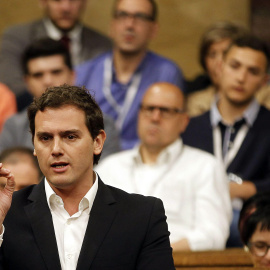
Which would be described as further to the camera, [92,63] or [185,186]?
[92,63]

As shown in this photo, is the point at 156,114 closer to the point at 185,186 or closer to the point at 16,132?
the point at 185,186

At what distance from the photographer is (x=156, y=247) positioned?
4.55ft

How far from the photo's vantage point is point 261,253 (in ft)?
6.27

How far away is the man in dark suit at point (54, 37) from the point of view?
339 cm

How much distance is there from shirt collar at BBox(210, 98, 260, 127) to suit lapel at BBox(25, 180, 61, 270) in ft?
5.12

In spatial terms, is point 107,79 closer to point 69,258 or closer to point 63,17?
point 63,17

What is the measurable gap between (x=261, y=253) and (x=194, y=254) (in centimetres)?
18

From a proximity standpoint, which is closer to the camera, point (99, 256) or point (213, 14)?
point (99, 256)

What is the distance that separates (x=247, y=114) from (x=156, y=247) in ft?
5.05

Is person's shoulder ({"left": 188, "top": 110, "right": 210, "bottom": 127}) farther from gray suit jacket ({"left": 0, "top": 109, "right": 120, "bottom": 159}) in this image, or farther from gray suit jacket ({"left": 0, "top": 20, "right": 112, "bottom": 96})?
gray suit jacket ({"left": 0, "top": 20, "right": 112, "bottom": 96})

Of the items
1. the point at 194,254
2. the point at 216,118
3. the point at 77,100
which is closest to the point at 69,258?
the point at 77,100

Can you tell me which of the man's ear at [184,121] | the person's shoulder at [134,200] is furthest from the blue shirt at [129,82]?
the person's shoulder at [134,200]

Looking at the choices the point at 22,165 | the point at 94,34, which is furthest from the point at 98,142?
the point at 94,34

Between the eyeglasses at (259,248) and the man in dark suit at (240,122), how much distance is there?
0.78 m
